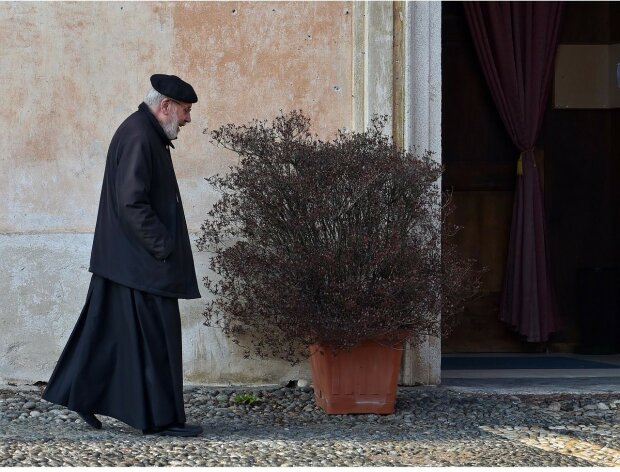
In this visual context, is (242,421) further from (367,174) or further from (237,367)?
(367,174)

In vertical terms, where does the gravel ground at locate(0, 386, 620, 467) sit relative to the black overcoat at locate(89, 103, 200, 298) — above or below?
below

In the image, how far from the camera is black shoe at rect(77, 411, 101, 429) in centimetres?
565

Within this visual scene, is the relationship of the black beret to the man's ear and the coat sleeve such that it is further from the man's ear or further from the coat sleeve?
the coat sleeve

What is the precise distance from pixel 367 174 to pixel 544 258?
296cm

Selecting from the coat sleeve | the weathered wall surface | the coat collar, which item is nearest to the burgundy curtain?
the weathered wall surface

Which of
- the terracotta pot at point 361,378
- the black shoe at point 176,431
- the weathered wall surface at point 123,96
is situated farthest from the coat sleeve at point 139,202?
the weathered wall surface at point 123,96

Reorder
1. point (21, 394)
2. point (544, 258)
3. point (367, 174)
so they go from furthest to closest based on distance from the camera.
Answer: point (544, 258), point (21, 394), point (367, 174)

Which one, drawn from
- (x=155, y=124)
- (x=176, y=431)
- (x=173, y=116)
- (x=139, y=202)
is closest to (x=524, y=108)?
(x=173, y=116)

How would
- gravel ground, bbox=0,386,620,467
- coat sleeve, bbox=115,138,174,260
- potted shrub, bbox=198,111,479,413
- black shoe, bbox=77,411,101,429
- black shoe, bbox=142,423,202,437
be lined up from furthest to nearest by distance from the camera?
potted shrub, bbox=198,111,479,413
black shoe, bbox=77,411,101,429
black shoe, bbox=142,423,202,437
coat sleeve, bbox=115,138,174,260
gravel ground, bbox=0,386,620,467

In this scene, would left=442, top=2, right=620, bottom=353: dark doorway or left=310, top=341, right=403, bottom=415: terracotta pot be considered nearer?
left=310, top=341, right=403, bottom=415: terracotta pot

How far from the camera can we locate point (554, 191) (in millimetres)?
9117

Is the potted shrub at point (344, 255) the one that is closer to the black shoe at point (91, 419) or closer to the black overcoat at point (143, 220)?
the black overcoat at point (143, 220)

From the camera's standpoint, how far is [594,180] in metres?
9.16

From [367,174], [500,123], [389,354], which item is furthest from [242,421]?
[500,123]
